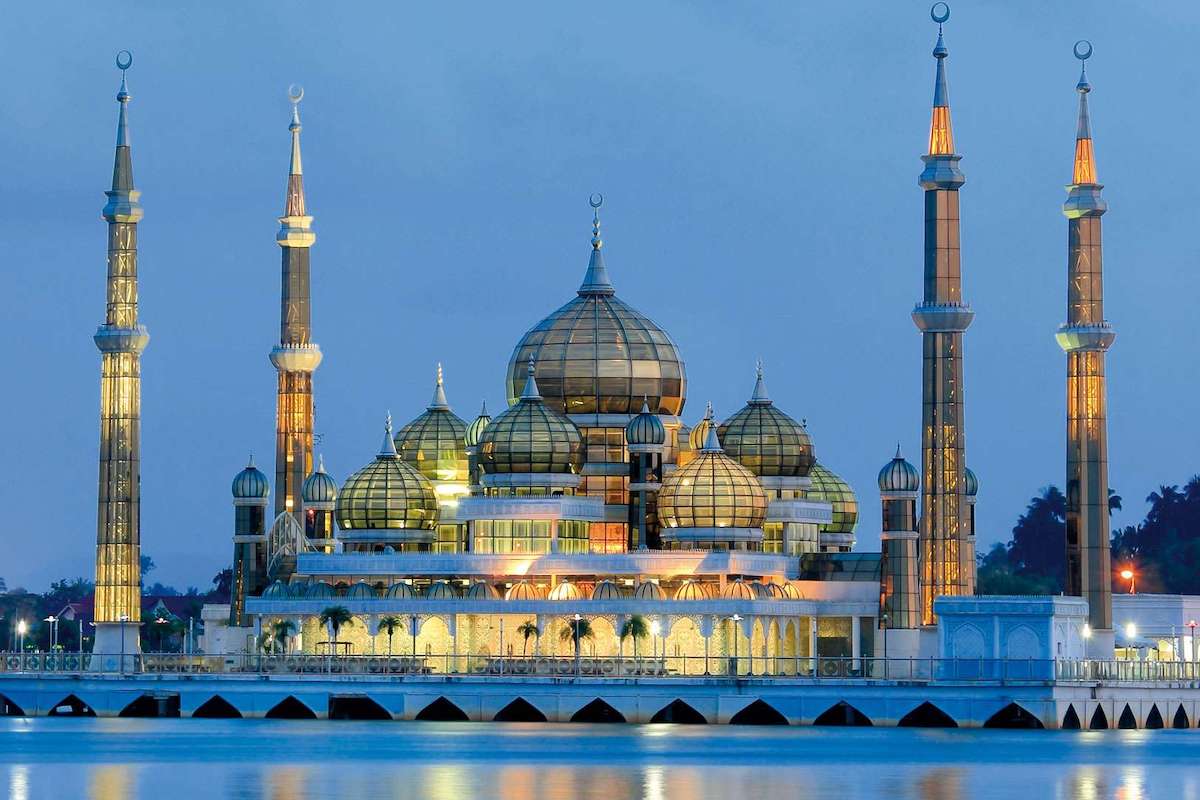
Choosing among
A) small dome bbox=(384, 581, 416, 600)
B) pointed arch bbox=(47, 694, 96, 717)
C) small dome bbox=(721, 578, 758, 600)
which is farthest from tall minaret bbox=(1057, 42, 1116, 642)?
pointed arch bbox=(47, 694, 96, 717)

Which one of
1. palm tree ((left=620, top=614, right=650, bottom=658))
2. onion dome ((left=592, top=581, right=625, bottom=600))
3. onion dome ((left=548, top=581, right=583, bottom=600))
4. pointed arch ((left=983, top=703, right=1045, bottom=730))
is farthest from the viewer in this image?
onion dome ((left=548, top=581, right=583, bottom=600))

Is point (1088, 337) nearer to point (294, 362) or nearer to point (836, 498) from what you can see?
point (836, 498)

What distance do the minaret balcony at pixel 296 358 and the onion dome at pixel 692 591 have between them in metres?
18.2

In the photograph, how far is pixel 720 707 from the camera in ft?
317

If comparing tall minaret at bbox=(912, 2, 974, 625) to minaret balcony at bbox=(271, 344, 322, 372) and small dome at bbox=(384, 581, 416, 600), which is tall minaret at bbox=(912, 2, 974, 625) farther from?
minaret balcony at bbox=(271, 344, 322, 372)

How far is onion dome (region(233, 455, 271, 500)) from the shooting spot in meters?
114

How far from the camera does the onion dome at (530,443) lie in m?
109

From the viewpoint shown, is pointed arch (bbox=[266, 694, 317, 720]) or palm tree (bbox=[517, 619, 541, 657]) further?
palm tree (bbox=[517, 619, 541, 657])

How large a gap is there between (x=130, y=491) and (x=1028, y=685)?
32908mm

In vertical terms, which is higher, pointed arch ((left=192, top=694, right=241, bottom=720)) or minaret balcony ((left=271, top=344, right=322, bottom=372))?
minaret balcony ((left=271, top=344, right=322, bottom=372))

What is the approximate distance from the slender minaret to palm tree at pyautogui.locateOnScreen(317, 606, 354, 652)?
8.52m

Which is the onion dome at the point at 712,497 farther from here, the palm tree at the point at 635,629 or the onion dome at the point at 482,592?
the onion dome at the point at 482,592

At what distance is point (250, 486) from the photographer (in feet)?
374

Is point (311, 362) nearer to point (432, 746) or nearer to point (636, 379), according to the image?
point (636, 379)
